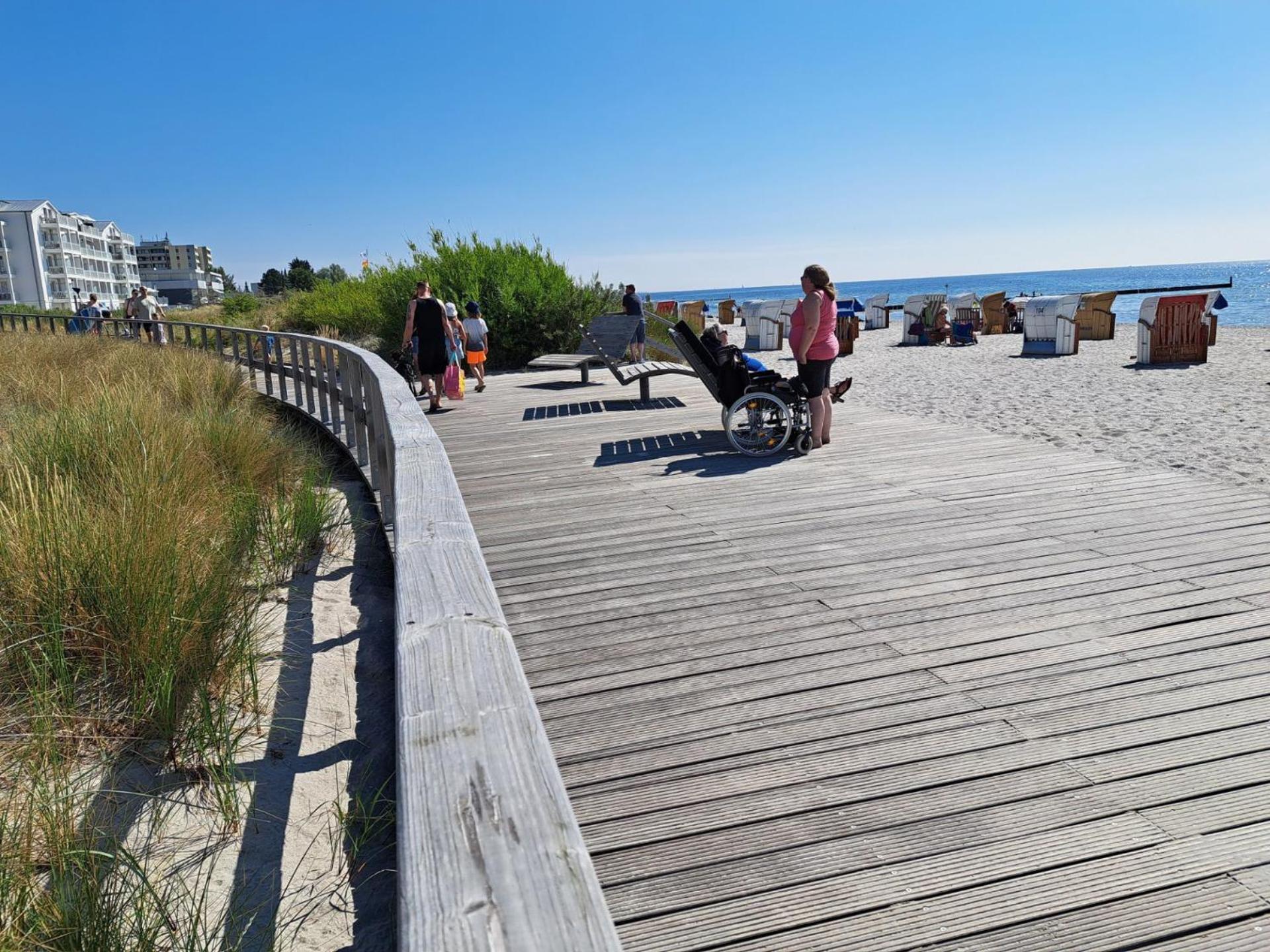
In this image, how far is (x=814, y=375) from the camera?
7.24m

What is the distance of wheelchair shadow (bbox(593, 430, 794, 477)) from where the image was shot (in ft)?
22.7

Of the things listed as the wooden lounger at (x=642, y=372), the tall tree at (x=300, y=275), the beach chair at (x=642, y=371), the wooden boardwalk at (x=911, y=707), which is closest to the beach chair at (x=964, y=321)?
the beach chair at (x=642, y=371)

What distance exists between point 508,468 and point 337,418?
2457 mm

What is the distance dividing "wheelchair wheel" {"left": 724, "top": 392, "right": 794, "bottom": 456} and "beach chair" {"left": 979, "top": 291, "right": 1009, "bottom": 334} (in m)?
24.9

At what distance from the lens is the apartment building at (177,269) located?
15738cm

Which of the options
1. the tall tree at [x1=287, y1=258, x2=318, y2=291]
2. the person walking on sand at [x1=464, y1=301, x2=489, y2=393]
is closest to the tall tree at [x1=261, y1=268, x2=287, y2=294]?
→ the tall tree at [x1=287, y1=258, x2=318, y2=291]

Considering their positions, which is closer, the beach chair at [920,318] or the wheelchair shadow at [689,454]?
the wheelchair shadow at [689,454]

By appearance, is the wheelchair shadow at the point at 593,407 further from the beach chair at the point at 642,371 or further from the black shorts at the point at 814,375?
the black shorts at the point at 814,375

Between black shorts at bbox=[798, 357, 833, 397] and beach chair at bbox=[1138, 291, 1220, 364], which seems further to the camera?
beach chair at bbox=[1138, 291, 1220, 364]

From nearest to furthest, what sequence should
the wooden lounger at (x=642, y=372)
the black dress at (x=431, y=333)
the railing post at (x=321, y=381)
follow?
the railing post at (x=321, y=381)
the wooden lounger at (x=642, y=372)
the black dress at (x=431, y=333)

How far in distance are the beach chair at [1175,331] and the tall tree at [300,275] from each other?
66.2 m

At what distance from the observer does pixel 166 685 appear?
305cm

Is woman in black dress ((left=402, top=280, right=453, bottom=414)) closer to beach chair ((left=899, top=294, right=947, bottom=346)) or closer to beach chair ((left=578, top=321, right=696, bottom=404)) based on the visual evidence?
beach chair ((left=578, top=321, right=696, bottom=404))

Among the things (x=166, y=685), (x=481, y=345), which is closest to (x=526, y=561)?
(x=166, y=685)
